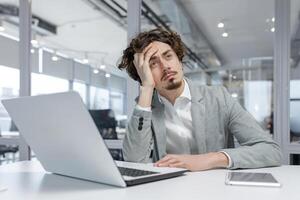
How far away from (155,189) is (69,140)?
23 cm

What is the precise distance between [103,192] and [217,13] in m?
2.58

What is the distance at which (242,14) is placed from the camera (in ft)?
9.77

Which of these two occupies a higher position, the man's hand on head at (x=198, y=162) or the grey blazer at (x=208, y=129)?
the grey blazer at (x=208, y=129)

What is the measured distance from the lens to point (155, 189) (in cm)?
79

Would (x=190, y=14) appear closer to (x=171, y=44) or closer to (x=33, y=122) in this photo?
(x=171, y=44)

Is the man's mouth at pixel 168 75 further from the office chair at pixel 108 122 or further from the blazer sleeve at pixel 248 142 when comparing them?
the office chair at pixel 108 122

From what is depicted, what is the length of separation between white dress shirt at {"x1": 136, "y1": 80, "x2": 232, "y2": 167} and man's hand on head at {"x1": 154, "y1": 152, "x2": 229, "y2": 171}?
293 millimetres

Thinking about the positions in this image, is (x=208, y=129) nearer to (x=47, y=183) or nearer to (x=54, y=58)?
(x=47, y=183)

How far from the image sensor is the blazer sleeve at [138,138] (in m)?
Answer: 1.23

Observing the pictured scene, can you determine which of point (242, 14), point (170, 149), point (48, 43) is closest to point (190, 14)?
point (242, 14)

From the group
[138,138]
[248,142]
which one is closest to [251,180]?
[248,142]

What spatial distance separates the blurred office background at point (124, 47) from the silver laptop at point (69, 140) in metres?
1.56

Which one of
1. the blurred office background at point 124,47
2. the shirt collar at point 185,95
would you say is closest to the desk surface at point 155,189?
the shirt collar at point 185,95

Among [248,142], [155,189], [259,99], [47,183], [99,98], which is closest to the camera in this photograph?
[155,189]
